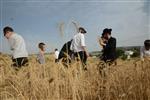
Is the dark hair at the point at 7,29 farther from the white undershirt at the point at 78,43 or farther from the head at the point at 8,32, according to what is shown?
the white undershirt at the point at 78,43

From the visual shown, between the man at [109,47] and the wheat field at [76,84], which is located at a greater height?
the man at [109,47]

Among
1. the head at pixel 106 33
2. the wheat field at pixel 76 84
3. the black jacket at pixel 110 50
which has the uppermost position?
the head at pixel 106 33

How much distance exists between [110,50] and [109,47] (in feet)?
0.21

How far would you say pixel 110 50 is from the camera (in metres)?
5.57

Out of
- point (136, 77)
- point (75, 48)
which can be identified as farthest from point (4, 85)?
point (75, 48)

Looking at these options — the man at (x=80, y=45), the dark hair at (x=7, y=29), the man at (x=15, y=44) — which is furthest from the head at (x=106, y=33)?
the dark hair at (x=7, y=29)

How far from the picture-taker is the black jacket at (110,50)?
5512mm

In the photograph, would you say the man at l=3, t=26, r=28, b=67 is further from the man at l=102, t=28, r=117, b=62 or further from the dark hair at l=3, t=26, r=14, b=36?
the man at l=102, t=28, r=117, b=62

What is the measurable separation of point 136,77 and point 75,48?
8.01ft

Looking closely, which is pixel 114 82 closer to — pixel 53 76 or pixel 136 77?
pixel 136 77

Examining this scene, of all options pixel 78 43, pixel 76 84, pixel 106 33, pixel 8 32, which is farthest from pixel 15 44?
pixel 76 84

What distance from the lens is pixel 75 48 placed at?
6.18 metres

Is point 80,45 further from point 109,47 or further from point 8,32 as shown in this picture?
point 8,32

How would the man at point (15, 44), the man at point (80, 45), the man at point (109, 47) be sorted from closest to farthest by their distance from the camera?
the man at point (109, 47), the man at point (15, 44), the man at point (80, 45)
